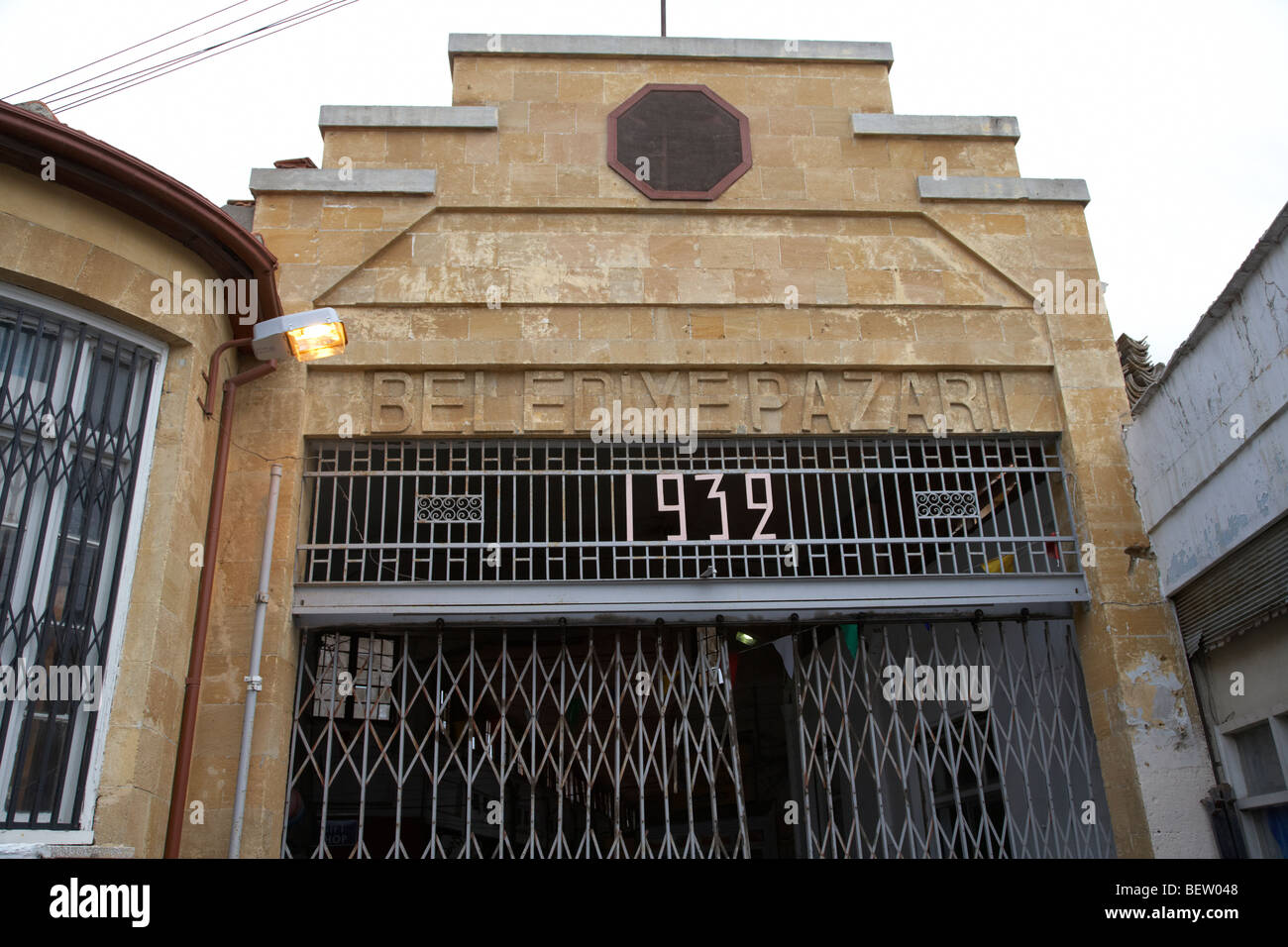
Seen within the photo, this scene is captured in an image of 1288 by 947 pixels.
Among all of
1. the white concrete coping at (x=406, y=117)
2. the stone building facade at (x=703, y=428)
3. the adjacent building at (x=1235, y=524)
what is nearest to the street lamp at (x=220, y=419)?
the stone building facade at (x=703, y=428)

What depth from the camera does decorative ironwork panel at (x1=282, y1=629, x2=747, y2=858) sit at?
7.02 m

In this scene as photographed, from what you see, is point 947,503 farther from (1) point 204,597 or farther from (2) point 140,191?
(2) point 140,191

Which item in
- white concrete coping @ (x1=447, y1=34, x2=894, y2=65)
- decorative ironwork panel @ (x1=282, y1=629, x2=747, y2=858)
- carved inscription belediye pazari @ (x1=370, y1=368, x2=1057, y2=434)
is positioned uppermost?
white concrete coping @ (x1=447, y1=34, x2=894, y2=65)

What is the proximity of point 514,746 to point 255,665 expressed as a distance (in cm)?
182

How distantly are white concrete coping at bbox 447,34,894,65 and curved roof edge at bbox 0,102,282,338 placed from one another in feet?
9.49

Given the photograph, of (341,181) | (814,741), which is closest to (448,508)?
(341,181)

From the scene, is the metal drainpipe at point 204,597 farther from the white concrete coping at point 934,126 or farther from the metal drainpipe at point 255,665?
the white concrete coping at point 934,126

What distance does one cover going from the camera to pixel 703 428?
25.6 feet

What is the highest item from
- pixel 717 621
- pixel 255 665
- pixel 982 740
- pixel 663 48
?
pixel 663 48

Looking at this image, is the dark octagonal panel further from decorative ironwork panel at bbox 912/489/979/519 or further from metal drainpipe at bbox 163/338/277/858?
metal drainpipe at bbox 163/338/277/858

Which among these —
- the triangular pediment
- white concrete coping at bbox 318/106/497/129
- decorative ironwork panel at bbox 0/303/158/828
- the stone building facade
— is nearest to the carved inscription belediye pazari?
the stone building facade

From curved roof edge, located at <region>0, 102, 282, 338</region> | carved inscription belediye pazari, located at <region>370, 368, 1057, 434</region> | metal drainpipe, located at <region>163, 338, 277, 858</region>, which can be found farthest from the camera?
carved inscription belediye pazari, located at <region>370, 368, 1057, 434</region>
